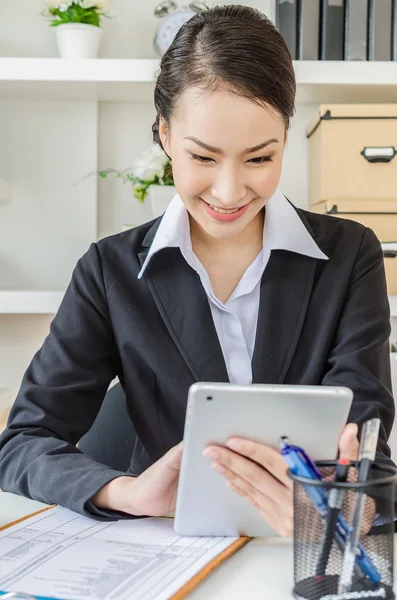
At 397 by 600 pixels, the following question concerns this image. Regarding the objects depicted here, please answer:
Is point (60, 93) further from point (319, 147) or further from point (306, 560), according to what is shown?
point (306, 560)

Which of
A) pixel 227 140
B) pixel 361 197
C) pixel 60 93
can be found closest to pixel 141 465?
pixel 227 140

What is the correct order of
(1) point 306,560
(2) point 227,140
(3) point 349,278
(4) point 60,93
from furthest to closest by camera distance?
(4) point 60,93 < (3) point 349,278 < (2) point 227,140 < (1) point 306,560

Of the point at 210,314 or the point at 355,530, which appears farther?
the point at 210,314

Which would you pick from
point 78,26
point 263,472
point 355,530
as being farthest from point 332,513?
point 78,26

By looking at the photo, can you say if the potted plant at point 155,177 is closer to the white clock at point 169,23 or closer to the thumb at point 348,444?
the white clock at point 169,23

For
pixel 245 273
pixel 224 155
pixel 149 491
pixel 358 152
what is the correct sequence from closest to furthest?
pixel 149 491
pixel 224 155
pixel 245 273
pixel 358 152

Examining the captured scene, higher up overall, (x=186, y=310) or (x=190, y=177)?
(x=190, y=177)

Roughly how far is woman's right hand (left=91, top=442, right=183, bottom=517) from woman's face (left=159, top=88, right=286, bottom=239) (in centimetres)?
40

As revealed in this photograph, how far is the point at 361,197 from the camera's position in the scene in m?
2.00

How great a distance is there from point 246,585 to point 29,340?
162 cm

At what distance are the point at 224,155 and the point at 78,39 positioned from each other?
108 centimetres

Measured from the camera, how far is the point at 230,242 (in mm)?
1366

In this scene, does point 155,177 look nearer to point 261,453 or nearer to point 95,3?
point 95,3

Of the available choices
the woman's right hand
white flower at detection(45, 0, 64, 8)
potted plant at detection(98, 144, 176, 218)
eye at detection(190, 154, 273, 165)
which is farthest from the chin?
white flower at detection(45, 0, 64, 8)
